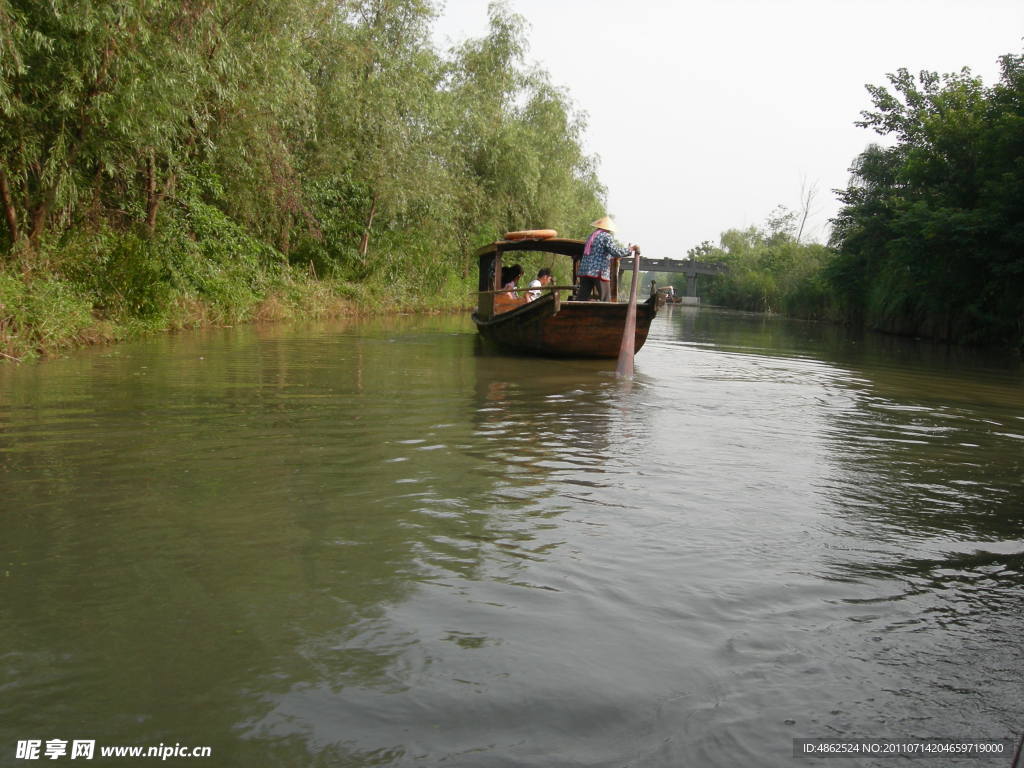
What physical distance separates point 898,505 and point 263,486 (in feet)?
10.5

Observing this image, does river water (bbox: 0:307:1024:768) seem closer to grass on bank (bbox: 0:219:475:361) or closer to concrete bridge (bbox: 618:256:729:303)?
grass on bank (bbox: 0:219:475:361)

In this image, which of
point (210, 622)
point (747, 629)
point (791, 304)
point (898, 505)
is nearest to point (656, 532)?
point (747, 629)

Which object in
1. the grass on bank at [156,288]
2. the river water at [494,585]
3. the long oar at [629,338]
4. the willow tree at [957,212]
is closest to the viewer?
the river water at [494,585]

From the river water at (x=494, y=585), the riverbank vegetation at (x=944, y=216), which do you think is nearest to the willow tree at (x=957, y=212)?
the riverbank vegetation at (x=944, y=216)

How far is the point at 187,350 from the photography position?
10.6 meters

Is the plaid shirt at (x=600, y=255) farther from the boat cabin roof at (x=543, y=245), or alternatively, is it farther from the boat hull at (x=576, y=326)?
the boat cabin roof at (x=543, y=245)

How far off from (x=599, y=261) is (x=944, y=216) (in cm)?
1118

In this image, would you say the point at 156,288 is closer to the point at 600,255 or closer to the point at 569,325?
the point at 569,325

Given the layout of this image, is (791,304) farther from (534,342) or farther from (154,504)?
(154,504)

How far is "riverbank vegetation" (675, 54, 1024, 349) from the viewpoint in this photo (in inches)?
707

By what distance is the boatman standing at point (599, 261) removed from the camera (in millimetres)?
11094

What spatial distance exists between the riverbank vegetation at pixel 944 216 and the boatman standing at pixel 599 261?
10665mm

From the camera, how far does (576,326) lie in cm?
1084

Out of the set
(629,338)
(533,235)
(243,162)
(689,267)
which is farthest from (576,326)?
(689,267)
